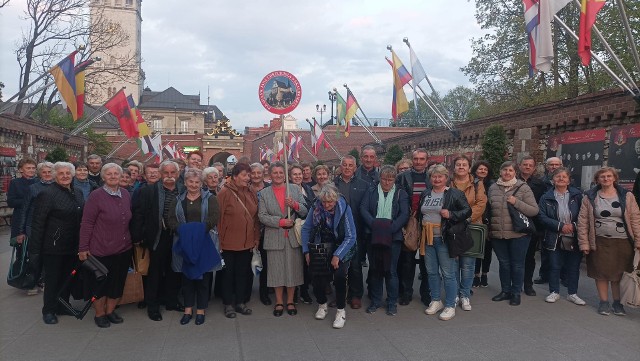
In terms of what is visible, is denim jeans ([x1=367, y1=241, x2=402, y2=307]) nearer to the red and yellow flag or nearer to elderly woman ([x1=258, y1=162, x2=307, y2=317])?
elderly woman ([x1=258, y1=162, x2=307, y2=317])

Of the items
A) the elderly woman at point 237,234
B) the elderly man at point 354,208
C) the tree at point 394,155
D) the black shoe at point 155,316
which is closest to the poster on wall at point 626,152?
the elderly man at point 354,208

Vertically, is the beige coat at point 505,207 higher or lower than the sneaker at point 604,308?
higher

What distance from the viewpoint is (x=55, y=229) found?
5.13 m

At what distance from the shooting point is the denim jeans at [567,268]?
240 inches

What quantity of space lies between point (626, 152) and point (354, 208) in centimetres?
605

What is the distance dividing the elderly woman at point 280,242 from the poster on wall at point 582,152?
7.11 m

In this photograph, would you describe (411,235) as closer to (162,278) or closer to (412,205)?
(412,205)

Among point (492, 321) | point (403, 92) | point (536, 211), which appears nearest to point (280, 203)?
point (492, 321)

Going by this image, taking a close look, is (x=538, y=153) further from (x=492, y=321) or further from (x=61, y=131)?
(x=61, y=131)

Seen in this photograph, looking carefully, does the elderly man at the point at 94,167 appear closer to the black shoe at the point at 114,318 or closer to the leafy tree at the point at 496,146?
the black shoe at the point at 114,318

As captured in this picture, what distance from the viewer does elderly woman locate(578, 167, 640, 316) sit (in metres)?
5.50

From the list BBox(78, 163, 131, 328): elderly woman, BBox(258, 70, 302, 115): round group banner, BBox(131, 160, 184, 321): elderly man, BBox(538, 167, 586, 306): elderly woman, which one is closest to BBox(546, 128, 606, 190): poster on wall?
BBox(538, 167, 586, 306): elderly woman

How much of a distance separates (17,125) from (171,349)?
45.8 ft

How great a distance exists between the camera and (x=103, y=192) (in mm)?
5016
